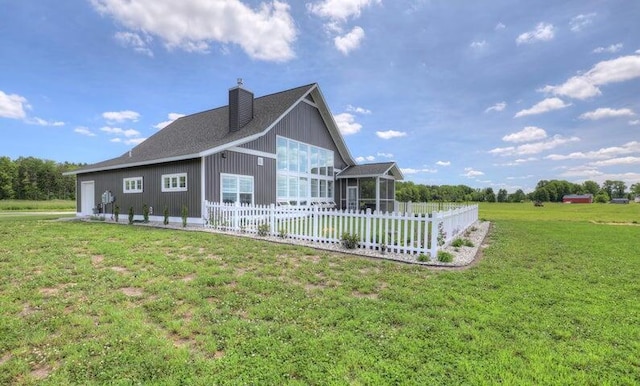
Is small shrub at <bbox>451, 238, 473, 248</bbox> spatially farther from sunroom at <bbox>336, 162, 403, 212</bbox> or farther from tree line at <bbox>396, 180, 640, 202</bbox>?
tree line at <bbox>396, 180, 640, 202</bbox>

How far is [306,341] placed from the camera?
10.5 ft

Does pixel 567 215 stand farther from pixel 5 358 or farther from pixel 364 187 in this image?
pixel 5 358

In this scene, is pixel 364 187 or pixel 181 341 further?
pixel 364 187

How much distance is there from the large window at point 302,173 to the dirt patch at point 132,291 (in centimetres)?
1187

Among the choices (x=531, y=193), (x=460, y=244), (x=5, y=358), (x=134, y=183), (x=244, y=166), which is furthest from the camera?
(x=531, y=193)

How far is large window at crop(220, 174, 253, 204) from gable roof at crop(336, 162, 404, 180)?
865cm

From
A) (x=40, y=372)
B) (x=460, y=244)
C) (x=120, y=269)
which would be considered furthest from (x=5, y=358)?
(x=460, y=244)

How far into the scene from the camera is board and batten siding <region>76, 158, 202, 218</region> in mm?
13000

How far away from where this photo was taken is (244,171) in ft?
47.4

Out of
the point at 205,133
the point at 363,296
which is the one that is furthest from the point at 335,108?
the point at 363,296

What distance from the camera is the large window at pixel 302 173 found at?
1702 cm

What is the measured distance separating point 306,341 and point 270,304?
1162 millimetres

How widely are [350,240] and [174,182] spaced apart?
959cm

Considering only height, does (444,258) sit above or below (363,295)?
above
